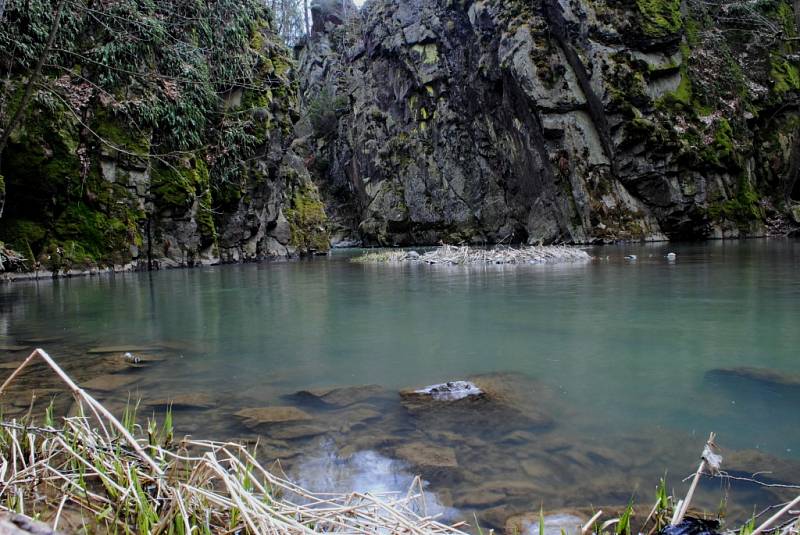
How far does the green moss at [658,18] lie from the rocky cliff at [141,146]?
61.2 feet

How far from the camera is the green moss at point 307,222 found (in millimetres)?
28766

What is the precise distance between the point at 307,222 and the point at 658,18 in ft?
71.8

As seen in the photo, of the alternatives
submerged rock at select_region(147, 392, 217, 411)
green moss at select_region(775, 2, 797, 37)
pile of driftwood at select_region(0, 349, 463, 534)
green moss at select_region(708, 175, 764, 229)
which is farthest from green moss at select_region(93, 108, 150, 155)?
green moss at select_region(775, 2, 797, 37)

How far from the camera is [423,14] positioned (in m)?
39.3

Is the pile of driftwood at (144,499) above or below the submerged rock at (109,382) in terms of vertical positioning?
above

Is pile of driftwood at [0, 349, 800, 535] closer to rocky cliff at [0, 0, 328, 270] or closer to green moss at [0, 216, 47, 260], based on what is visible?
rocky cliff at [0, 0, 328, 270]

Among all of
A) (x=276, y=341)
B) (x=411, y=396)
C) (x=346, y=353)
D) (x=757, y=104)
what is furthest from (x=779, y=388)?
(x=757, y=104)

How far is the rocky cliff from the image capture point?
13477 mm

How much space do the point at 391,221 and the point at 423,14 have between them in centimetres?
1579

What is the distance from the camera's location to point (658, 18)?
90.6 feet

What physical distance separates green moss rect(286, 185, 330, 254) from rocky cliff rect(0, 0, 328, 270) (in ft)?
7.47

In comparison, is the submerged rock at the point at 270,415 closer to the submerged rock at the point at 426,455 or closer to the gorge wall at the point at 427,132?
the submerged rock at the point at 426,455

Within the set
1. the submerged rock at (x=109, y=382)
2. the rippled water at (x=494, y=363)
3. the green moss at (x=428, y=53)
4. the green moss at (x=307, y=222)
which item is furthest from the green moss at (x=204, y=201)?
the green moss at (x=428, y=53)

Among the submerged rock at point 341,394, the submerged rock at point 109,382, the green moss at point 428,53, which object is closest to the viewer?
the submerged rock at point 341,394
